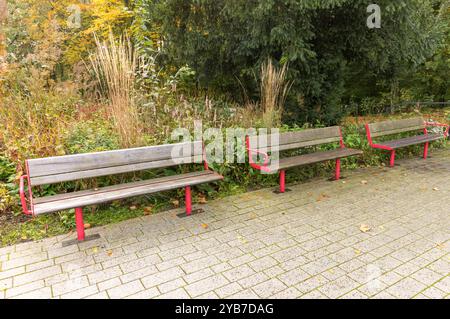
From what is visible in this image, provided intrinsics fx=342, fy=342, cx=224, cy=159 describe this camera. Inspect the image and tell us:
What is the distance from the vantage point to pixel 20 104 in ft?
14.0

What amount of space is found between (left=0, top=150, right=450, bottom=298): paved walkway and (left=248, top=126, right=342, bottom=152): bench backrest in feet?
2.34

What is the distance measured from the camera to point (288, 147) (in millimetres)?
4613

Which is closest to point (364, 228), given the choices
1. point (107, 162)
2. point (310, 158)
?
point (310, 158)

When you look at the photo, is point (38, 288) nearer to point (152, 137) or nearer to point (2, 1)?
point (152, 137)

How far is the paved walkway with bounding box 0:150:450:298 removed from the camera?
242 cm

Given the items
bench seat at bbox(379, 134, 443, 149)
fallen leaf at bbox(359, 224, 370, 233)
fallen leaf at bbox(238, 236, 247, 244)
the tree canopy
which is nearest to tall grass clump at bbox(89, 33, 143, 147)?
fallen leaf at bbox(238, 236, 247, 244)

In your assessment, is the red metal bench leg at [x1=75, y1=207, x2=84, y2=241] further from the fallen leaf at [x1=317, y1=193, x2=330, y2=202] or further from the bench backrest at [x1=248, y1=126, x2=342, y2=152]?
the fallen leaf at [x1=317, y1=193, x2=330, y2=202]

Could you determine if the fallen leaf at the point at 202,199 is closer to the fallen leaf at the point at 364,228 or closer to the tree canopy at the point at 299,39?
the fallen leaf at the point at 364,228

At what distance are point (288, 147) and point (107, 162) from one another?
2.38 metres

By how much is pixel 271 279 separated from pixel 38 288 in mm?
1679

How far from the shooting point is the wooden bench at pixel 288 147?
14.0ft

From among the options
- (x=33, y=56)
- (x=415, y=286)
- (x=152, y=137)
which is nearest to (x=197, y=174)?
(x=152, y=137)

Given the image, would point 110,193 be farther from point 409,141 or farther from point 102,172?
point 409,141

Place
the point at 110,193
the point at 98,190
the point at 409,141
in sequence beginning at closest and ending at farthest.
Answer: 1. the point at 110,193
2. the point at 98,190
3. the point at 409,141
